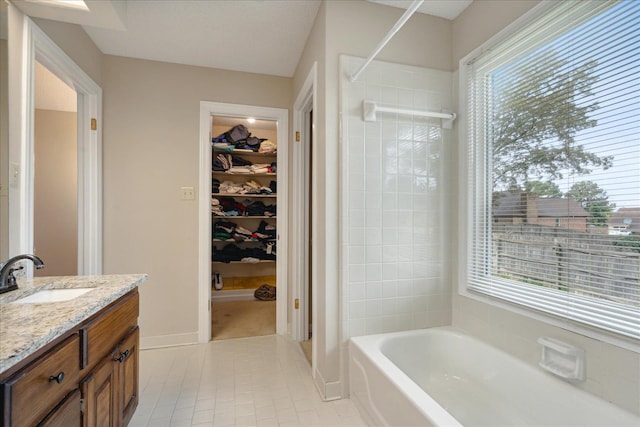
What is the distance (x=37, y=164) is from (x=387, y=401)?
126 inches

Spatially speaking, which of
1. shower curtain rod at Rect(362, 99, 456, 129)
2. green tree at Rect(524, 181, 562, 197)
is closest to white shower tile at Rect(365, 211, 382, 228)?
shower curtain rod at Rect(362, 99, 456, 129)

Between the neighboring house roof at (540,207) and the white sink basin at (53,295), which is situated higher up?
the neighboring house roof at (540,207)

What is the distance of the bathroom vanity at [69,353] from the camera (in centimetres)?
70

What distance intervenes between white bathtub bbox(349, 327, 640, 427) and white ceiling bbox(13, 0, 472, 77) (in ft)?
7.00

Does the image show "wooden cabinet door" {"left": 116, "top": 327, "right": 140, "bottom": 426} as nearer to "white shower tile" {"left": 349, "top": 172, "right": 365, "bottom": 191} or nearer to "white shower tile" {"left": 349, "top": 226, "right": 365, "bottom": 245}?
"white shower tile" {"left": 349, "top": 226, "right": 365, "bottom": 245}

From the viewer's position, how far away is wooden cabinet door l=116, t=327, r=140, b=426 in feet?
4.22

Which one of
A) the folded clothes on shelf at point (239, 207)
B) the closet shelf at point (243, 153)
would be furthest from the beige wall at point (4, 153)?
the folded clothes on shelf at point (239, 207)

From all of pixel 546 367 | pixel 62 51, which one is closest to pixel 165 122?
pixel 62 51

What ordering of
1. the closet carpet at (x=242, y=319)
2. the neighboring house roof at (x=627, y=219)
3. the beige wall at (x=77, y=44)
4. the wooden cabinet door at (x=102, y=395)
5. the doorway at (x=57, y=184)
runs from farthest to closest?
the closet carpet at (x=242, y=319), the doorway at (x=57, y=184), the beige wall at (x=77, y=44), the neighboring house roof at (x=627, y=219), the wooden cabinet door at (x=102, y=395)

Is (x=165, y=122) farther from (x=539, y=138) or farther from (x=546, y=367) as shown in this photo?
(x=546, y=367)

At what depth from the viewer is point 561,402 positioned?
1.26 meters

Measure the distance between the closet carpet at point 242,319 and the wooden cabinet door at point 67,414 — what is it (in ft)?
6.03

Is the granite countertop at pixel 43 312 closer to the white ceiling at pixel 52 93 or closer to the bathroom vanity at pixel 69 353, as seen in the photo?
the bathroom vanity at pixel 69 353

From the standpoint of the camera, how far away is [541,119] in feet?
4.87
